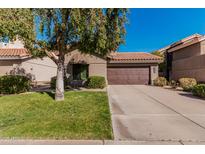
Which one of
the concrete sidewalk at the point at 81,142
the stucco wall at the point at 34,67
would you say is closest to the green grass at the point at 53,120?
the concrete sidewalk at the point at 81,142

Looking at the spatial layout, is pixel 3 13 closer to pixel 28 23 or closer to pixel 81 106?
pixel 28 23

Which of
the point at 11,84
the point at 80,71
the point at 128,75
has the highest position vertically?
the point at 80,71

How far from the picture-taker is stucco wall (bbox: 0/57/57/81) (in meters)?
18.0

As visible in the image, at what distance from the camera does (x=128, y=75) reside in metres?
21.5

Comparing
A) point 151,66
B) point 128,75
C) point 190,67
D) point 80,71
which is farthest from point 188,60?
point 80,71

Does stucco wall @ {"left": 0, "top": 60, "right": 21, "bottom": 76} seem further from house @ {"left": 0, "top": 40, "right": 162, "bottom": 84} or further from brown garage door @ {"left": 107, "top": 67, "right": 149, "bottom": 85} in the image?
brown garage door @ {"left": 107, "top": 67, "right": 149, "bottom": 85}

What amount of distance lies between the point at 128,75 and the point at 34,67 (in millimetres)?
10115

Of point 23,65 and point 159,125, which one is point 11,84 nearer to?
point 23,65

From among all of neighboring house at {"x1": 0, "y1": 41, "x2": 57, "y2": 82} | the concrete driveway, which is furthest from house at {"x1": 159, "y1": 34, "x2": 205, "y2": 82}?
neighboring house at {"x1": 0, "y1": 41, "x2": 57, "y2": 82}

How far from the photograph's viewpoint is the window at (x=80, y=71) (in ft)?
62.5

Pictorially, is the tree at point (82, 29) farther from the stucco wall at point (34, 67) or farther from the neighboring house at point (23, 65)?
A: the stucco wall at point (34, 67)

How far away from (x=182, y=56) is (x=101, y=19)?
1596 cm

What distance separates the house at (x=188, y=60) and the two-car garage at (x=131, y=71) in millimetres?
3099
